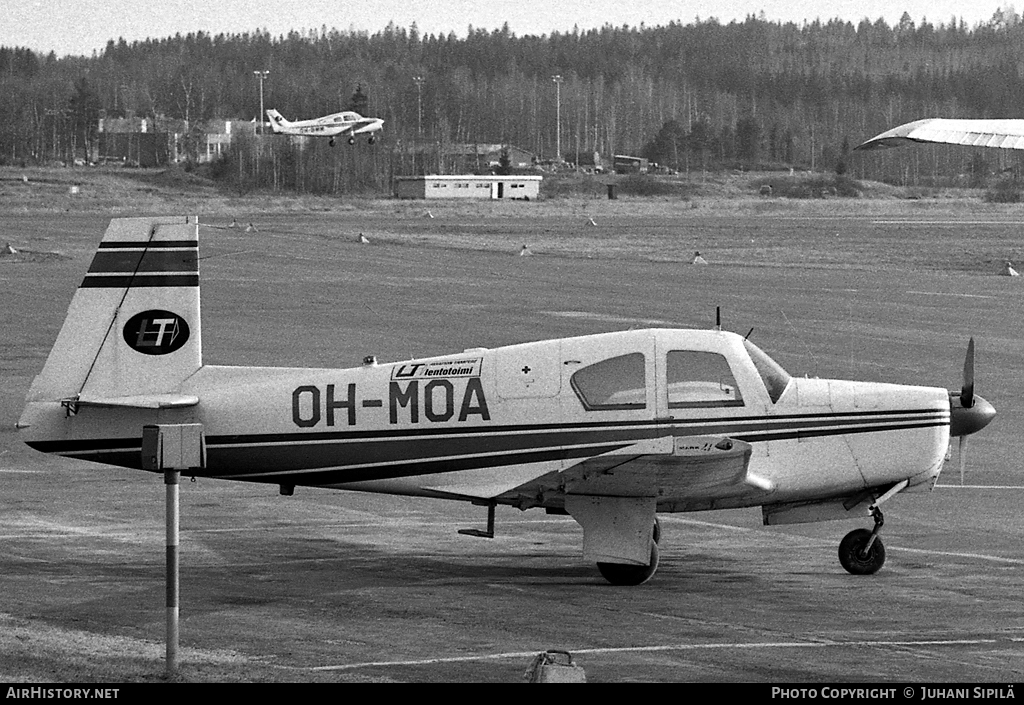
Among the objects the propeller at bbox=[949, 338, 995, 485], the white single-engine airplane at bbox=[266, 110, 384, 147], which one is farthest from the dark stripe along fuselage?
the white single-engine airplane at bbox=[266, 110, 384, 147]

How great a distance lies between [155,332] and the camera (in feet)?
39.1

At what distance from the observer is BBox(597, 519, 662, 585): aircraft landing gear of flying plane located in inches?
459

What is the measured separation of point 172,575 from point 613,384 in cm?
399

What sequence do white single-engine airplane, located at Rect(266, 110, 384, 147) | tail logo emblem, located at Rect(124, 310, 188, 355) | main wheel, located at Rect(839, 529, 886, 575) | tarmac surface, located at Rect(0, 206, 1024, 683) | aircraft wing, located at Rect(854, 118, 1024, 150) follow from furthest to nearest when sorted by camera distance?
white single-engine airplane, located at Rect(266, 110, 384, 147)
aircraft wing, located at Rect(854, 118, 1024, 150)
main wheel, located at Rect(839, 529, 886, 575)
tail logo emblem, located at Rect(124, 310, 188, 355)
tarmac surface, located at Rect(0, 206, 1024, 683)

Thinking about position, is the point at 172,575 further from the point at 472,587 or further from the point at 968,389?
the point at 968,389

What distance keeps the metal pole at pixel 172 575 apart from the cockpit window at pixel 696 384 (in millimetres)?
4048

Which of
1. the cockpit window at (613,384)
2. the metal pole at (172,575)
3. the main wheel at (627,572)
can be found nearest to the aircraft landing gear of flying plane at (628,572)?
the main wheel at (627,572)

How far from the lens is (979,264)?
51.4 m

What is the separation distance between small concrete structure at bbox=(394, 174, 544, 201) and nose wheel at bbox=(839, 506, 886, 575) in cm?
13613

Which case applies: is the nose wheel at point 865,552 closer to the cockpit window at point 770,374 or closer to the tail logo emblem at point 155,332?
the cockpit window at point 770,374

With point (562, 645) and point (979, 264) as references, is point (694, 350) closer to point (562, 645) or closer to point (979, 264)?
point (562, 645)

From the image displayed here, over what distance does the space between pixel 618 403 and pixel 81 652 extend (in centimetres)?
435

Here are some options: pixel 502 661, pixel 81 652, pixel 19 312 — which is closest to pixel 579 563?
pixel 502 661

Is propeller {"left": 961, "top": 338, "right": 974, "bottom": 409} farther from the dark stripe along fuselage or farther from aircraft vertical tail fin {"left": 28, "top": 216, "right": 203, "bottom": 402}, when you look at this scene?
aircraft vertical tail fin {"left": 28, "top": 216, "right": 203, "bottom": 402}
